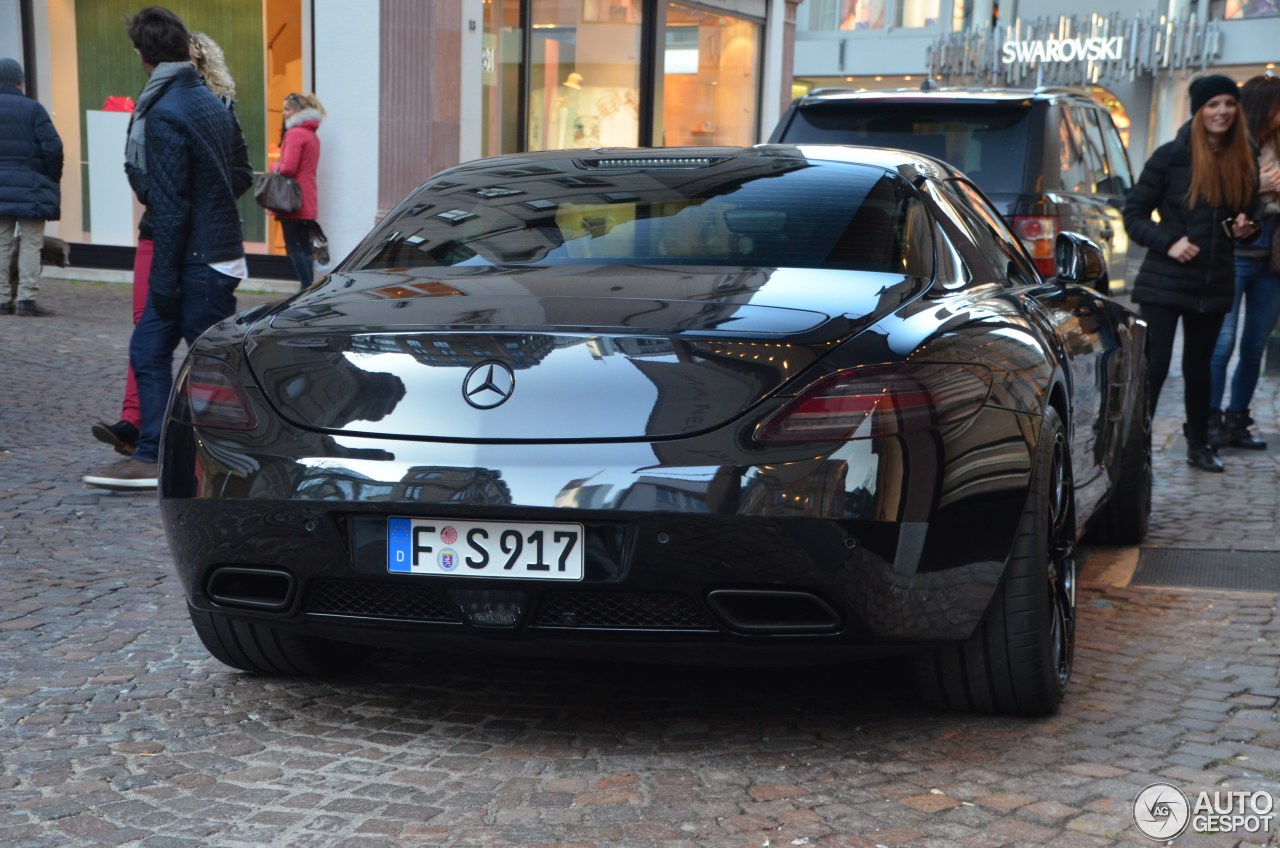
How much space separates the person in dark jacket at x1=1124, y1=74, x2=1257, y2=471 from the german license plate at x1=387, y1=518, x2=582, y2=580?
4.90 m

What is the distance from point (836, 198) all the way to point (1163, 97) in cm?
3854

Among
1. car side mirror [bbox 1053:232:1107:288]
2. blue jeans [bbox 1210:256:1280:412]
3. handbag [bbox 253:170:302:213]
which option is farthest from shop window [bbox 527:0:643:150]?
car side mirror [bbox 1053:232:1107:288]

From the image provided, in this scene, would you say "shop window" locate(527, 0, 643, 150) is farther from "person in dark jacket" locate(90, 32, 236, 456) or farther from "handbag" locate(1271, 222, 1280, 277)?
"person in dark jacket" locate(90, 32, 236, 456)

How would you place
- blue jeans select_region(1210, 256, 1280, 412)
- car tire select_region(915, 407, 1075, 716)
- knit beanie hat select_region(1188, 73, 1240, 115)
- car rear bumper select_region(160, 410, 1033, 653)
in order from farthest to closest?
blue jeans select_region(1210, 256, 1280, 412)
knit beanie hat select_region(1188, 73, 1240, 115)
car tire select_region(915, 407, 1075, 716)
car rear bumper select_region(160, 410, 1033, 653)

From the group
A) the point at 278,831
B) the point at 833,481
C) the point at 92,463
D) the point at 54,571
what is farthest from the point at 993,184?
the point at 278,831

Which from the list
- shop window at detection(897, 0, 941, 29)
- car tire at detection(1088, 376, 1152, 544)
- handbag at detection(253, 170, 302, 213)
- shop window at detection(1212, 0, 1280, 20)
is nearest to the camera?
car tire at detection(1088, 376, 1152, 544)

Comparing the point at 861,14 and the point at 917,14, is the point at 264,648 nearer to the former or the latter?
the point at 917,14

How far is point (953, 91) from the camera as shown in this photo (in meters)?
9.41

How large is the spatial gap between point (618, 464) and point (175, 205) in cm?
406

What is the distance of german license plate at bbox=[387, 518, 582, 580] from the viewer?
10.9 feet

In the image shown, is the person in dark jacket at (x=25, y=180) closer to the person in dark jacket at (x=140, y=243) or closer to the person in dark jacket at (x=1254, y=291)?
the person in dark jacket at (x=140, y=243)

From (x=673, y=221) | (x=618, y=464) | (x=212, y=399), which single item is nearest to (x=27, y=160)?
(x=673, y=221)

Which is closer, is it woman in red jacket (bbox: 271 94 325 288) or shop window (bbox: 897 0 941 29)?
woman in red jacket (bbox: 271 94 325 288)

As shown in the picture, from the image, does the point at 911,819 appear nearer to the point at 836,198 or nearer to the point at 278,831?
the point at 278,831
